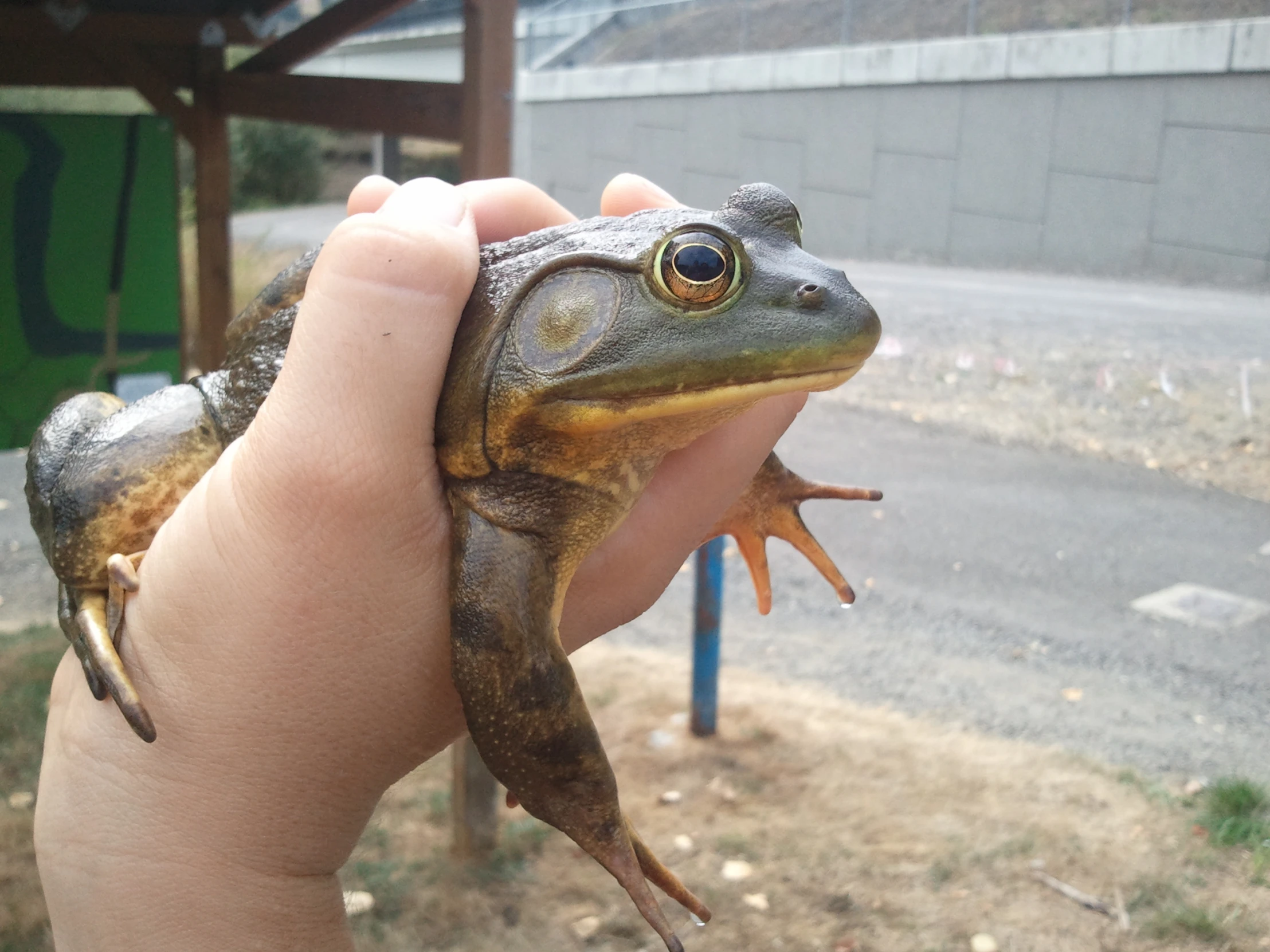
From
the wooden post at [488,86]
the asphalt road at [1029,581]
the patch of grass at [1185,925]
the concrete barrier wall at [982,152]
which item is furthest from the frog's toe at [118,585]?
the concrete barrier wall at [982,152]

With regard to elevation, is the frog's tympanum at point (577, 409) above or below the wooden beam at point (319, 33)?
below

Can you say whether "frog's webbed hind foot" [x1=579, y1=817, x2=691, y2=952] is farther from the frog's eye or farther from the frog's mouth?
the frog's eye

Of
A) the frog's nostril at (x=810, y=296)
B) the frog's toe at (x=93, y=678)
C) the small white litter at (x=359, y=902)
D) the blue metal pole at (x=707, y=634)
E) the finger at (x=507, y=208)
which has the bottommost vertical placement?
the small white litter at (x=359, y=902)

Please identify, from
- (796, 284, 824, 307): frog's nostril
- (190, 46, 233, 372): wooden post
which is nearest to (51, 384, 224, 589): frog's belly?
(796, 284, 824, 307): frog's nostril

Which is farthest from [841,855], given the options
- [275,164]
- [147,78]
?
[275,164]

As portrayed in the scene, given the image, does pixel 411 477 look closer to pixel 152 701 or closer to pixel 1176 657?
pixel 152 701

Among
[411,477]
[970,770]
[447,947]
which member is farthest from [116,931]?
[970,770]

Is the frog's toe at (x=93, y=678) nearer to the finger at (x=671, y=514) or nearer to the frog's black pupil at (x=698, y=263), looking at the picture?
the finger at (x=671, y=514)

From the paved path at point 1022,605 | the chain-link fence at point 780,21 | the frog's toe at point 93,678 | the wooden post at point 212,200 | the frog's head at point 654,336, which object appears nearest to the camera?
the frog's head at point 654,336
